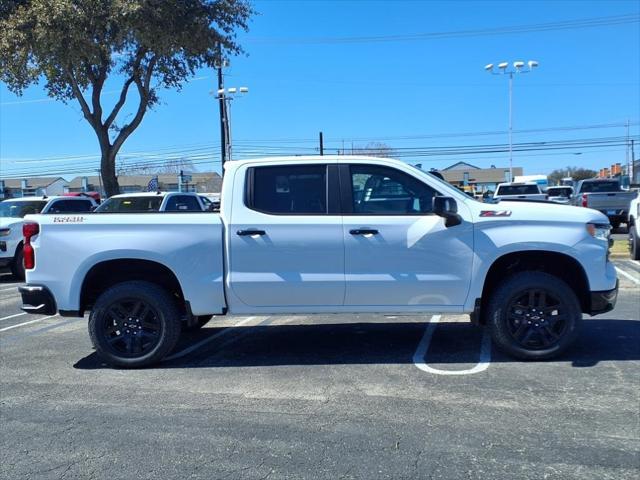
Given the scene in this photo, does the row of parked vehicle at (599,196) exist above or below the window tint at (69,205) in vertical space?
below

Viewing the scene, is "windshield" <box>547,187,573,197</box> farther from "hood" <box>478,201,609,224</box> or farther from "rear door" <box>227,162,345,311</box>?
"rear door" <box>227,162,345,311</box>

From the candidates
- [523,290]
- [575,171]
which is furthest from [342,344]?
[575,171]

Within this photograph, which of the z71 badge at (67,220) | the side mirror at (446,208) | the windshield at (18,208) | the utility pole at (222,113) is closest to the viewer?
the side mirror at (446,208)

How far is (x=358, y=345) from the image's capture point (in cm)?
643

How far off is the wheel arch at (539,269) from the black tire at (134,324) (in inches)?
121

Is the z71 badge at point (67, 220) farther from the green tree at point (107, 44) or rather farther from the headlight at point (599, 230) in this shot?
the green tree at point (107, 44)

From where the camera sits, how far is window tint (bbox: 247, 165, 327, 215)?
565 centimetres

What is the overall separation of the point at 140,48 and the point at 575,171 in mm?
111049

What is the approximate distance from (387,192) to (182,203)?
11737 millimetres

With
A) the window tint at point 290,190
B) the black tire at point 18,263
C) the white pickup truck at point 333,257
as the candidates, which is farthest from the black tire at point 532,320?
the black tire at point 18,263

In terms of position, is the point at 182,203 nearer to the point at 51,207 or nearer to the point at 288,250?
the point at 51,207

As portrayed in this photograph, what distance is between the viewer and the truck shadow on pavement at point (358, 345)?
585 cm

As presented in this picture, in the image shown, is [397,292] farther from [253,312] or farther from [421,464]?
[421,464]

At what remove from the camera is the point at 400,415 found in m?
4.40
